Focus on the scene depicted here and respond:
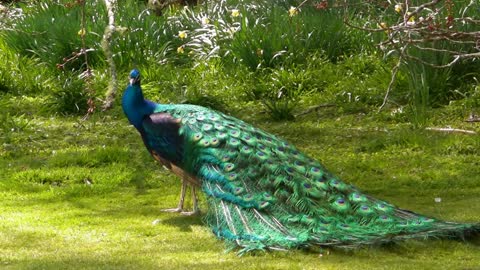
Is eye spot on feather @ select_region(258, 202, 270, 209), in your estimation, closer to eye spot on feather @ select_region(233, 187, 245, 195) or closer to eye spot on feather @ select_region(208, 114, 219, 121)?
eye spot on feather @ select_region(233, 187, 245, 195)

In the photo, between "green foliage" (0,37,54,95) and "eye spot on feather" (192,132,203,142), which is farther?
"green foliage" (0,37,54,95)

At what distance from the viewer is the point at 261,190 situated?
584 cm

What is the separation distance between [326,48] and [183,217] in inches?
214

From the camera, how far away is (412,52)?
9.88 metres

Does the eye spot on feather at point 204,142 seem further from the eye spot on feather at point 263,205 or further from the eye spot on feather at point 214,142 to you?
the eye spot on feather at point 263,205

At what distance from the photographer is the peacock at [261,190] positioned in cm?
549

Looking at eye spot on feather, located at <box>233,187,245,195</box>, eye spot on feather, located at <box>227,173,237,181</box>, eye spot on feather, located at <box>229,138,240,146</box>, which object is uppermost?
eye spot on feather, located at <box>229,138,240,146</box>

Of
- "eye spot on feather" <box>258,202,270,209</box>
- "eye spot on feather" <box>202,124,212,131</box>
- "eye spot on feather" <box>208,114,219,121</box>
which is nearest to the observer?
"eye spot on feather" <box>258,202,270,209</box>

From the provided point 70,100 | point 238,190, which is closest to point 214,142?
point 238,190

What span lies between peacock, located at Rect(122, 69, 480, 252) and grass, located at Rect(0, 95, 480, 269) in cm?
10

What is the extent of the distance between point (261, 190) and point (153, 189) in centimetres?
208

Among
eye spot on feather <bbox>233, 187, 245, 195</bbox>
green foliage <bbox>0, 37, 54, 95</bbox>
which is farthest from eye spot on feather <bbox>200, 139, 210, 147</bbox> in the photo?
green foliage <bbox>0, 37, 54, 95</bbox>

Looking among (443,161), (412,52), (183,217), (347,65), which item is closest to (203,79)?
(347,65)

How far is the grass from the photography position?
5430 mm
